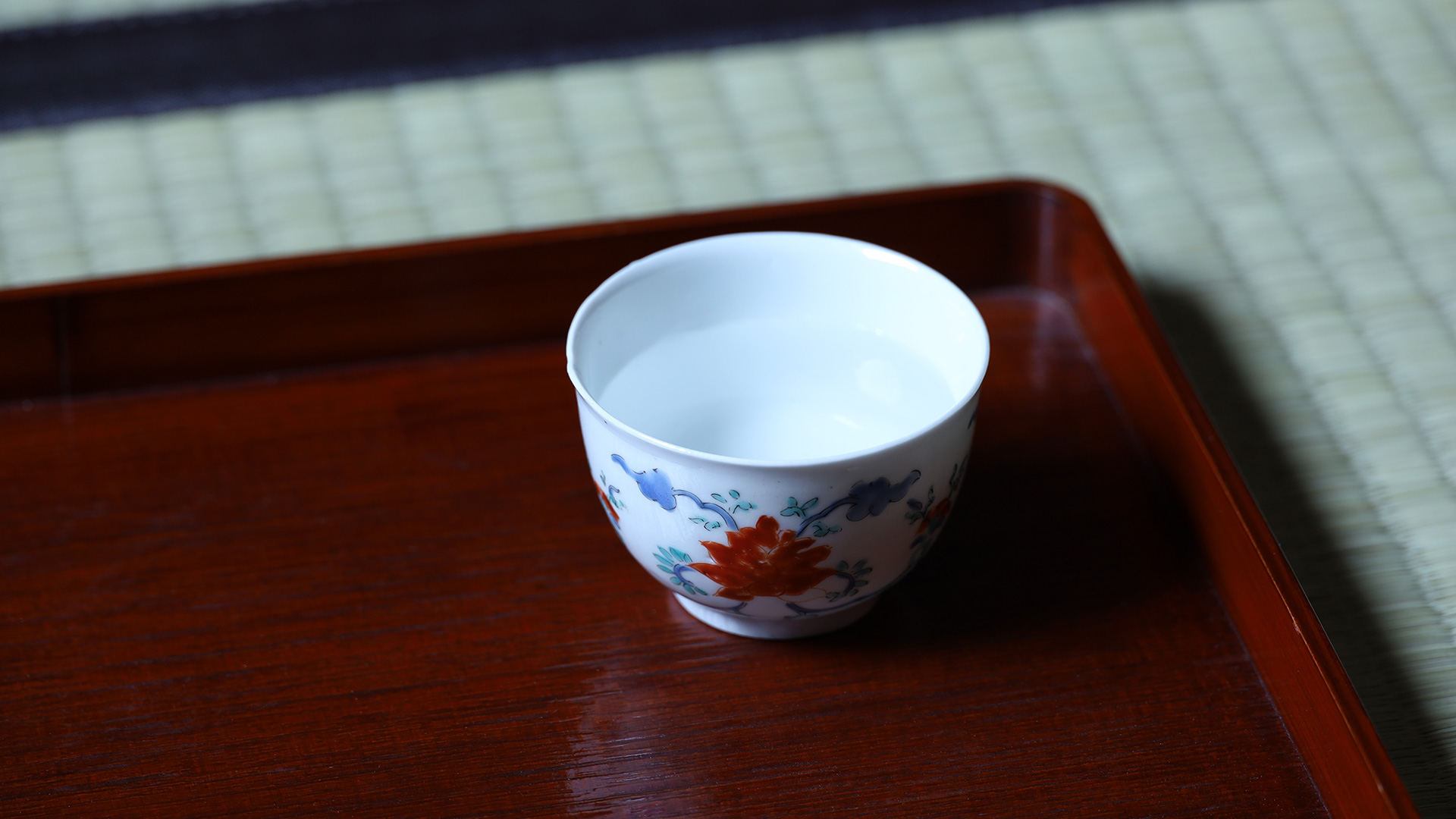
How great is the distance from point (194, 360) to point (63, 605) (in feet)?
0.46

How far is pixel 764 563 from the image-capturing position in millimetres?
410

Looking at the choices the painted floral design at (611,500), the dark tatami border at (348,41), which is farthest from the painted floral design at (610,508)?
the dark tatami border at (348,41)

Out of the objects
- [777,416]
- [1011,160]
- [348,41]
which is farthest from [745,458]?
[348,41]

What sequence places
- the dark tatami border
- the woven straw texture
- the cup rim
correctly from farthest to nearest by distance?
the dark tatami border, the woven straw texture, the cup rim

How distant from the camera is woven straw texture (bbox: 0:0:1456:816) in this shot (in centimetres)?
71

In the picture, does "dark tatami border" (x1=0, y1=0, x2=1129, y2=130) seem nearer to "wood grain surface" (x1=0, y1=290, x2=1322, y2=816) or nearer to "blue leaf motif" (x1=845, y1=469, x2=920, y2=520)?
"wood grain surface" (x1=0, y1=290, x2=1322, y2=816)

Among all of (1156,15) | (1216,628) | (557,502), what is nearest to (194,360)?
(557,502)

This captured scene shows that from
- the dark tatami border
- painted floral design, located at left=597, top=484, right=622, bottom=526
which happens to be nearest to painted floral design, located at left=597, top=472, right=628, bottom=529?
painted floral design, located at left=597, top=484, right=622, bottom=526

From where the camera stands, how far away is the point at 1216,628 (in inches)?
18.1

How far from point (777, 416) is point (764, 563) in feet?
0.38

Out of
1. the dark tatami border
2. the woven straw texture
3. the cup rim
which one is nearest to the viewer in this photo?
the cup rim

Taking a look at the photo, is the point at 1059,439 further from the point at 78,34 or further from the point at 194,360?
the point at 78,34

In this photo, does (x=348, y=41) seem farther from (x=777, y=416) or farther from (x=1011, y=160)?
(x=777, y=416)

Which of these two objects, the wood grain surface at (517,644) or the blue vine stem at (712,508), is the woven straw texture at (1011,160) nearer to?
the wood grain surface at (517,644)
